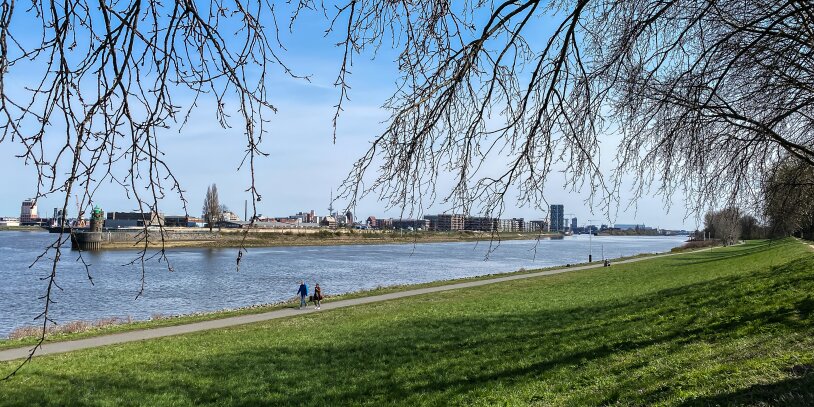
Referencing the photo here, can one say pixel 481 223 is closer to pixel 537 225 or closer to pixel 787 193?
pixel 537 225

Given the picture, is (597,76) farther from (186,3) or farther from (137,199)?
(137,199)

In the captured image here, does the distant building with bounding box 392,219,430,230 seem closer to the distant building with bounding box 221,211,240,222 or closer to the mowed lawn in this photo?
the distant building with bounding box 221,211,240,222

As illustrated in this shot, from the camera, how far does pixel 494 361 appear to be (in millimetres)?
10250

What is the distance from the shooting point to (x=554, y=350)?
1070 cm

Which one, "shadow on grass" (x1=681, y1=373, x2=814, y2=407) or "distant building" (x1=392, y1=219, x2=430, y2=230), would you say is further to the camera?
"shadow on grass" (x1=681, y1=373, x2=814, y2=407)

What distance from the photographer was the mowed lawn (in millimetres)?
7145

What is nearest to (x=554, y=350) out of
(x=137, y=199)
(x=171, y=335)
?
(x=137, y=199)

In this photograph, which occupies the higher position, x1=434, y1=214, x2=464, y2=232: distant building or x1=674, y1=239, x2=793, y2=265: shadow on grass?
x1=434, y1=214, x2=464, y2=232: distant building

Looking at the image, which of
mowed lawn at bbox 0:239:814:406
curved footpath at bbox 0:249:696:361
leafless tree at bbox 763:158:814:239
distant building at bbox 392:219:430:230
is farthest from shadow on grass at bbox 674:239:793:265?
distant building at bbox 392:219:430:230

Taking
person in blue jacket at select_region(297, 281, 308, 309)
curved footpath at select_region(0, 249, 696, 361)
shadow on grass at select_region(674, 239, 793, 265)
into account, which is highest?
shadow on grass at select_region(674, 239, 793, 265)

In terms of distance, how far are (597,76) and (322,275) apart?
39.9 metres

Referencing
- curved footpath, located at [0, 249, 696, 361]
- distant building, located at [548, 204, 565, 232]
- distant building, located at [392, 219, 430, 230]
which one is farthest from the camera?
curved footpath, located at [0, 249, 696, 361]

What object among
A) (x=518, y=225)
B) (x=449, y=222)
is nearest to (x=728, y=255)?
(x=518, y=225)

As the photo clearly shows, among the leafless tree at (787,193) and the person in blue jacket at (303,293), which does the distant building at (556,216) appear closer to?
the leafless tree at (787,193)
